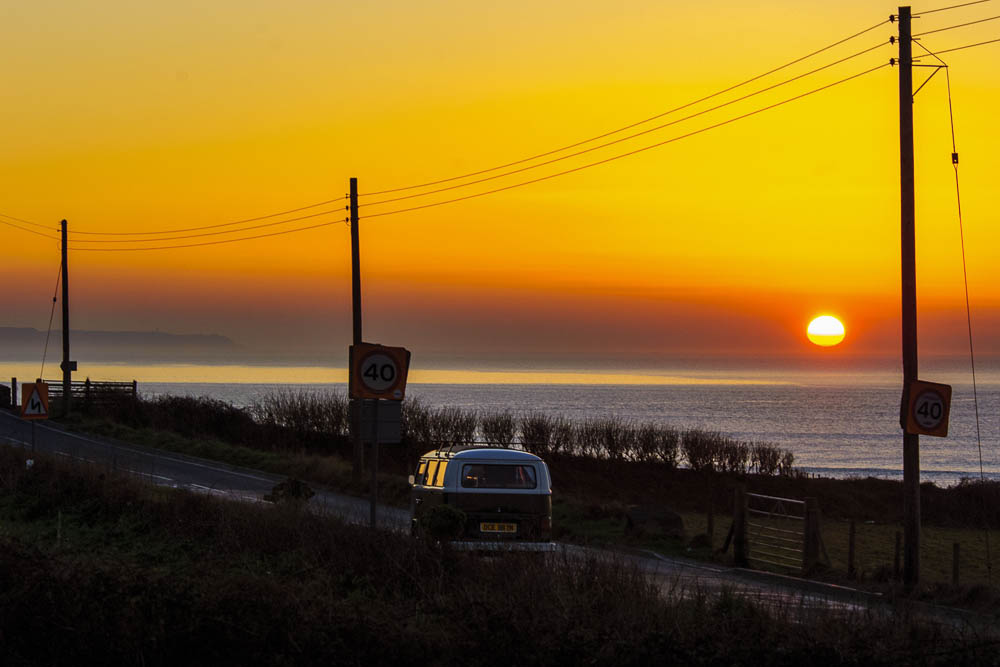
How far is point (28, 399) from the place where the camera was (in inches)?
1147

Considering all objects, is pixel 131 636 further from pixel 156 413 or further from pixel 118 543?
pixel 156 413

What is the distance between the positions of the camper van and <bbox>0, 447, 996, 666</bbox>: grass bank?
386 centimetres

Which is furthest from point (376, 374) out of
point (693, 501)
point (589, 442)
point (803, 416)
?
point (803, 416)

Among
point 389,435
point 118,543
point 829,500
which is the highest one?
point 389,435

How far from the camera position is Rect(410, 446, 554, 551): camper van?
1562cm

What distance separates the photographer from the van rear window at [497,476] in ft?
52.1

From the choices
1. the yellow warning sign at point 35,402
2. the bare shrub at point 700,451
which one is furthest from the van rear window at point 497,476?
the bare shrub at point 700,451

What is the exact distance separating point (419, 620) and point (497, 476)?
6638 millimetres

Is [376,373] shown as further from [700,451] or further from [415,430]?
[700,451]

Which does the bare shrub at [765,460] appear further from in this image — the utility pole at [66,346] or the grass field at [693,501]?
the utility pole at [66,346]

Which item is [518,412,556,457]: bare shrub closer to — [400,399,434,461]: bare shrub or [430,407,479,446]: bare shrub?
[430,407,479,446]: bare shrub

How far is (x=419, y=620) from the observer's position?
370 inches

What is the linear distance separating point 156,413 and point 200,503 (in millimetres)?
38874

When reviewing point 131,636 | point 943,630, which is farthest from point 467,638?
point 943,630
